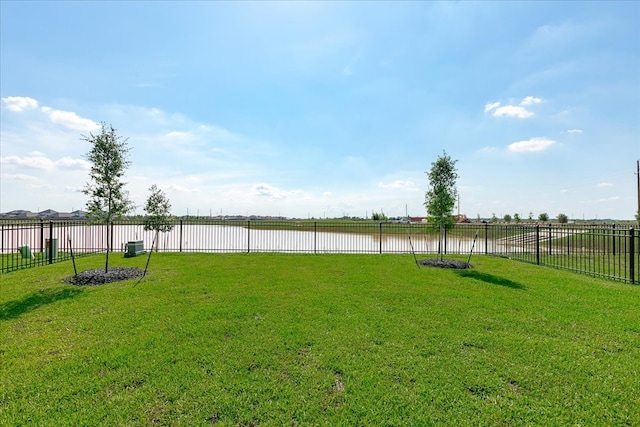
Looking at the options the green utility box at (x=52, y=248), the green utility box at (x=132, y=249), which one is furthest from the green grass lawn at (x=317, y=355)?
the green utility box at (x=132, y=249)

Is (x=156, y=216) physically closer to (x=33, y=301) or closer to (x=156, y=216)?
(x=156, y=216)

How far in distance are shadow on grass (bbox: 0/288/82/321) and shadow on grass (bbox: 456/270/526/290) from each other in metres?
9.75

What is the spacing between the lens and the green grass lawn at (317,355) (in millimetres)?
2773

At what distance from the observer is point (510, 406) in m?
2.84

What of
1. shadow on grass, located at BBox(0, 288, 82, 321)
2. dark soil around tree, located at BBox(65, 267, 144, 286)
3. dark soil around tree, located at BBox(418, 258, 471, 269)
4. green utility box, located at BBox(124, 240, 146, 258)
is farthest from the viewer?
green utility box, located at BBox(124, 240, 146, 258)

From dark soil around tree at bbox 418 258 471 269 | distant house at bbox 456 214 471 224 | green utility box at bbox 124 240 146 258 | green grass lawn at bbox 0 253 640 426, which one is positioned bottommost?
green grass lawn at bbox 0 253 640 426

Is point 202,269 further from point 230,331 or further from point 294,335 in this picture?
point 294,335

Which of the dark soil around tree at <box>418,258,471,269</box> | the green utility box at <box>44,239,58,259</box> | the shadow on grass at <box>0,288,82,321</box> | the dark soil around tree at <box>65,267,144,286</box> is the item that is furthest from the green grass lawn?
the green utility box at <box>44,239,58,259</box>

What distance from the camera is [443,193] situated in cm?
1116

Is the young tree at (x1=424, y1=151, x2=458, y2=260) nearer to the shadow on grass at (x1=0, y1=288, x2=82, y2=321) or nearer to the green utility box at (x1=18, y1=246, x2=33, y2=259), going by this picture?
the shadow on grass at (x1=0, y1=288, x2=82, y2=321)

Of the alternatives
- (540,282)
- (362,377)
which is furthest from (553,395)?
(540,282)

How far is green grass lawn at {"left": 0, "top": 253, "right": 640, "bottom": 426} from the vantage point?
2.77 meters

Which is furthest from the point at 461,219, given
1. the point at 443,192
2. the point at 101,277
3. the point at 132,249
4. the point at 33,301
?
the point at 33,301

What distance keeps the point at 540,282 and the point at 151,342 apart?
8833 millimetres
